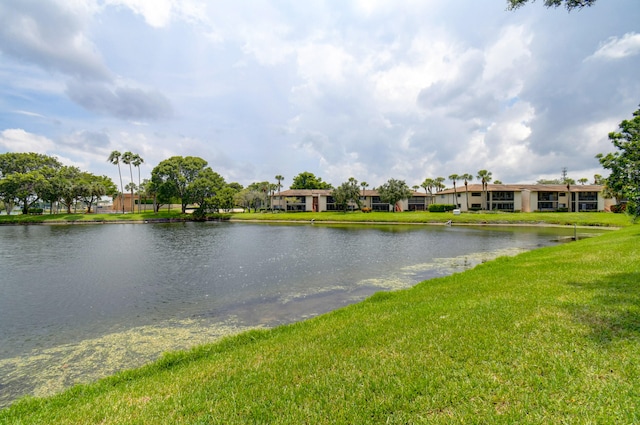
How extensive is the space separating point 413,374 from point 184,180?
325ft

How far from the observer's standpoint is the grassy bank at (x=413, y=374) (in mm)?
4410

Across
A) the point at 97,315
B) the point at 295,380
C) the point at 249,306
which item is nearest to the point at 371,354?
the point at 295,380

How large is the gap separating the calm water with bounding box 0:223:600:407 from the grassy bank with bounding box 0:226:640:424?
301 centimetres

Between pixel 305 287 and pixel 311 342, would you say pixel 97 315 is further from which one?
pixel 311 342

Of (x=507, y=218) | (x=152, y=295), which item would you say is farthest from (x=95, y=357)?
(x=507, y=218)

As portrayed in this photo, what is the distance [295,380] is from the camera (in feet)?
18.4

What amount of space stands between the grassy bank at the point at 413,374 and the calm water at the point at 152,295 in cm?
301

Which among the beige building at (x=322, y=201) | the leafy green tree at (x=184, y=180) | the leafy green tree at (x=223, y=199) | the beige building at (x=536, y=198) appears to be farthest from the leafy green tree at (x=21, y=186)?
the beige building at (x=536, y=198)

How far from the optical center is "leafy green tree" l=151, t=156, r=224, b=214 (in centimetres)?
9038

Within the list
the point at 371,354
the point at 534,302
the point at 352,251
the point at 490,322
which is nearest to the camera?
the point at 371,354

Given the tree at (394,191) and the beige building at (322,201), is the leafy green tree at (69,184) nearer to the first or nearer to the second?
the beige building at (322,201)

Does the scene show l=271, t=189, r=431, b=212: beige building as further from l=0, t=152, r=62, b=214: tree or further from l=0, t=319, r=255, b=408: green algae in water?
l=0, t=319, r=255, b=408: green algae in water

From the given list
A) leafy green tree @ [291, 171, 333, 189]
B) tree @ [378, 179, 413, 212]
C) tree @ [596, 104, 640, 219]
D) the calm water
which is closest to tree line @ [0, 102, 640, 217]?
tree @ [378, 179, 413, 212]

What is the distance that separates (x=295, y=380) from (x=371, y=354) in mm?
1610
